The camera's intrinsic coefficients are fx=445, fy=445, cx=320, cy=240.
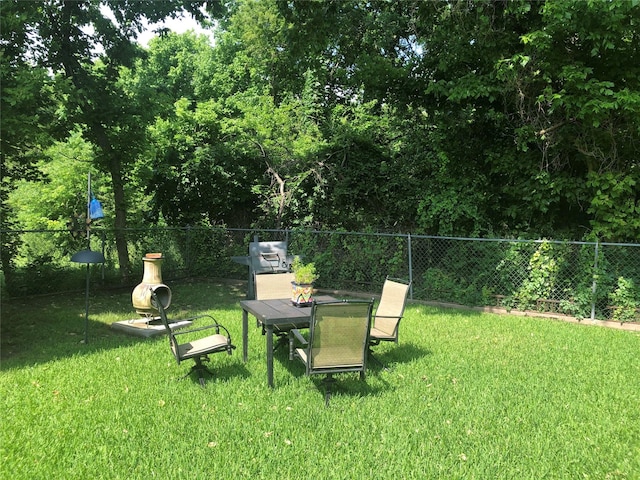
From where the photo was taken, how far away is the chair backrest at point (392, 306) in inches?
199

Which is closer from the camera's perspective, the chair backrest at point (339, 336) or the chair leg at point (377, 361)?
the chair backrest at point (339, 336)

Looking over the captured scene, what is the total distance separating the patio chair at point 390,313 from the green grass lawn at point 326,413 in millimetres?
320

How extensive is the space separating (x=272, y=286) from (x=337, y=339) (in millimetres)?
2107

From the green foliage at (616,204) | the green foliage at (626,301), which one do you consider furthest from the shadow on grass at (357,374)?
the green foliage at (616,204)

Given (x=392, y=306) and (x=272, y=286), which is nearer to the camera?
(x=392, y=306)

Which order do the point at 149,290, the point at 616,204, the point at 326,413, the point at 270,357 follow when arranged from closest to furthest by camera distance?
the point at 326,413
the point at 270,357
the point at 149,290
the point at 616,204

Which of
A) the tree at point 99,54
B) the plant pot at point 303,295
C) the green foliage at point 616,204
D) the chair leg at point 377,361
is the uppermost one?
the tree at point 99,54

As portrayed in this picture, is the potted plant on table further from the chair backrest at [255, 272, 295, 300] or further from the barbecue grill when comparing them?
the barbecue grill

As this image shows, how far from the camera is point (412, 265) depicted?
30.8ft

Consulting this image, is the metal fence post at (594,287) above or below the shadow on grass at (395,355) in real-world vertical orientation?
above

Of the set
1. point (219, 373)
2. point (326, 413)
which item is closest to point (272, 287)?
point (219, 373)

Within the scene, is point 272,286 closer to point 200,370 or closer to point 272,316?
point 272,316

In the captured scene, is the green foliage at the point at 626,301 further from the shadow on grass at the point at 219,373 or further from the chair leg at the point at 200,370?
the chair leg at the point at 200,370

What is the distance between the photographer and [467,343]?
19.5 feet
